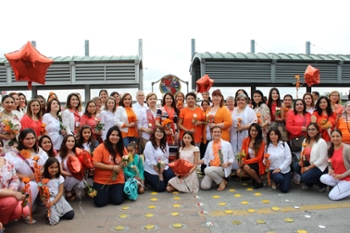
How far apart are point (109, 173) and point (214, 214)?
1.68 m

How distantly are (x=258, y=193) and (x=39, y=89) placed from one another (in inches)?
692

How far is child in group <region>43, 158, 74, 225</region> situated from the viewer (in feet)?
12.2

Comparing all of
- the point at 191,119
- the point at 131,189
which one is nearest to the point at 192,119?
the point at 191,119

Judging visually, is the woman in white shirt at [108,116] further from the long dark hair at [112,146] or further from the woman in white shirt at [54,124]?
the long dark hair at [112,146]

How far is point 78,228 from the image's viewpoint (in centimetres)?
353

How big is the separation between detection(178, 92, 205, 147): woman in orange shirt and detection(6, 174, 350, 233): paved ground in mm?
1300

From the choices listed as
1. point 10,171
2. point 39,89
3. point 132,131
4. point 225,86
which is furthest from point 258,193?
Result: point 39,89

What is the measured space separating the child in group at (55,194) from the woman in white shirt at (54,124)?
1.28 metres

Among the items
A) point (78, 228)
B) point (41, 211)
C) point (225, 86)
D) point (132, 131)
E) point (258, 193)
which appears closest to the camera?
point (78, 228)

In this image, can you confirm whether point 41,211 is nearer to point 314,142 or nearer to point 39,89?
point 314,142

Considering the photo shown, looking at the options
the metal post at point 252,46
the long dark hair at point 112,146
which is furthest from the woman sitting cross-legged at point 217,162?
the metal post at point 252,46

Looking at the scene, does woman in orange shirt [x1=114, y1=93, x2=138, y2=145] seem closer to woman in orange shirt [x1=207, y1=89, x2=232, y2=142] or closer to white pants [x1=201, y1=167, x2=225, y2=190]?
woman in orange shirt [x1=207, y1=89, x2=232, y2=142]

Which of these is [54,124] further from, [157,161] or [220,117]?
[220,117]

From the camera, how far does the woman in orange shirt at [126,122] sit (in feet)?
19.1
